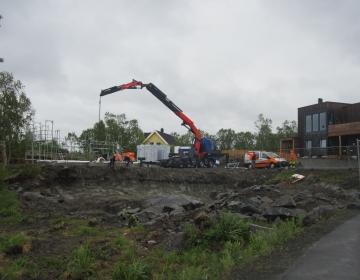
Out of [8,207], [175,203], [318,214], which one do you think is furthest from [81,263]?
[175,203]

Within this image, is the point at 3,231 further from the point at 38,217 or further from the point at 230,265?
the point at 230,265

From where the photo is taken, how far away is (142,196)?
885 inches

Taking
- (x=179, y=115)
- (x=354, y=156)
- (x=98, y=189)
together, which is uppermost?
(x=179, y=115)

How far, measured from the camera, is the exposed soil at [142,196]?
7.52 metres

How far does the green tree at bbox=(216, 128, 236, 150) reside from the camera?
301ft

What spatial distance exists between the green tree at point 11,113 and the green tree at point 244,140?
213ft

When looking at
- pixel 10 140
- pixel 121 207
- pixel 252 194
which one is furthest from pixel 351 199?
pixel 10 140

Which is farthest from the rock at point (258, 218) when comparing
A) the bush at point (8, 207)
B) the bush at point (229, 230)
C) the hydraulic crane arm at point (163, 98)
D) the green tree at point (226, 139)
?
the green tree at point (226, 139)

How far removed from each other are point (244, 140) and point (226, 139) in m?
6.38

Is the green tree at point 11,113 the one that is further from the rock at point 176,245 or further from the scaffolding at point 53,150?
the rock at point 176,245

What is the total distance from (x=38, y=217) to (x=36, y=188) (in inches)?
377

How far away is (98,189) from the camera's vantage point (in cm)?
2273

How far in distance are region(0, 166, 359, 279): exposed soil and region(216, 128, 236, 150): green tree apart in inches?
2468

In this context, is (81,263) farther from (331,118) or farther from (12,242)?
(331,118)
